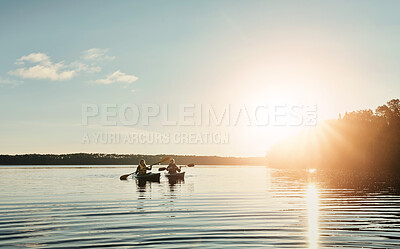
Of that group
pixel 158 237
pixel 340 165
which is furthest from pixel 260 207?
pixel 340 165

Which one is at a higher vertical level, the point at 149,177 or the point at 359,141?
the point at 359,141

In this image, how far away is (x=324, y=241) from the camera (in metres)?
16.2

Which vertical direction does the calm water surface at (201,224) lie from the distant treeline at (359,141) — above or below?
below

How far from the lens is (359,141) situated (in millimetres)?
125375

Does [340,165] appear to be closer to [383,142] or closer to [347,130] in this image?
[347,130]

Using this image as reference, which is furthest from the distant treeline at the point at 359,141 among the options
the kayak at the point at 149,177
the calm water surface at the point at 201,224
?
the calm water surface at the point at 201,224

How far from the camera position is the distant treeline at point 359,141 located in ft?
365

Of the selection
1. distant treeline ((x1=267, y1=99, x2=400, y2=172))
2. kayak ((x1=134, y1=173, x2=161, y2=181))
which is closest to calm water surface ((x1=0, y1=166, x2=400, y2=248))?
kayak ((x1=134, y1=173, x2=161, y2=181))

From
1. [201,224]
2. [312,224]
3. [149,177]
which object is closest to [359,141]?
[149,177]

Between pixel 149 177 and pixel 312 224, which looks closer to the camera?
pixel 312 224

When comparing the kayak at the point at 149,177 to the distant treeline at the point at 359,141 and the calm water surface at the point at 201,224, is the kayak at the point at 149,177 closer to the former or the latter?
the calm water surface at the point at 201,224

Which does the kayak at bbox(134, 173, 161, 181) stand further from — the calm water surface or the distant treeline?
the distant treeline

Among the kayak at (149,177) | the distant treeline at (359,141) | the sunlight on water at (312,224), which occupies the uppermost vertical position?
the distant treeline at (359,141)

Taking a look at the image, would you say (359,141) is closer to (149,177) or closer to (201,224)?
(149,177)
